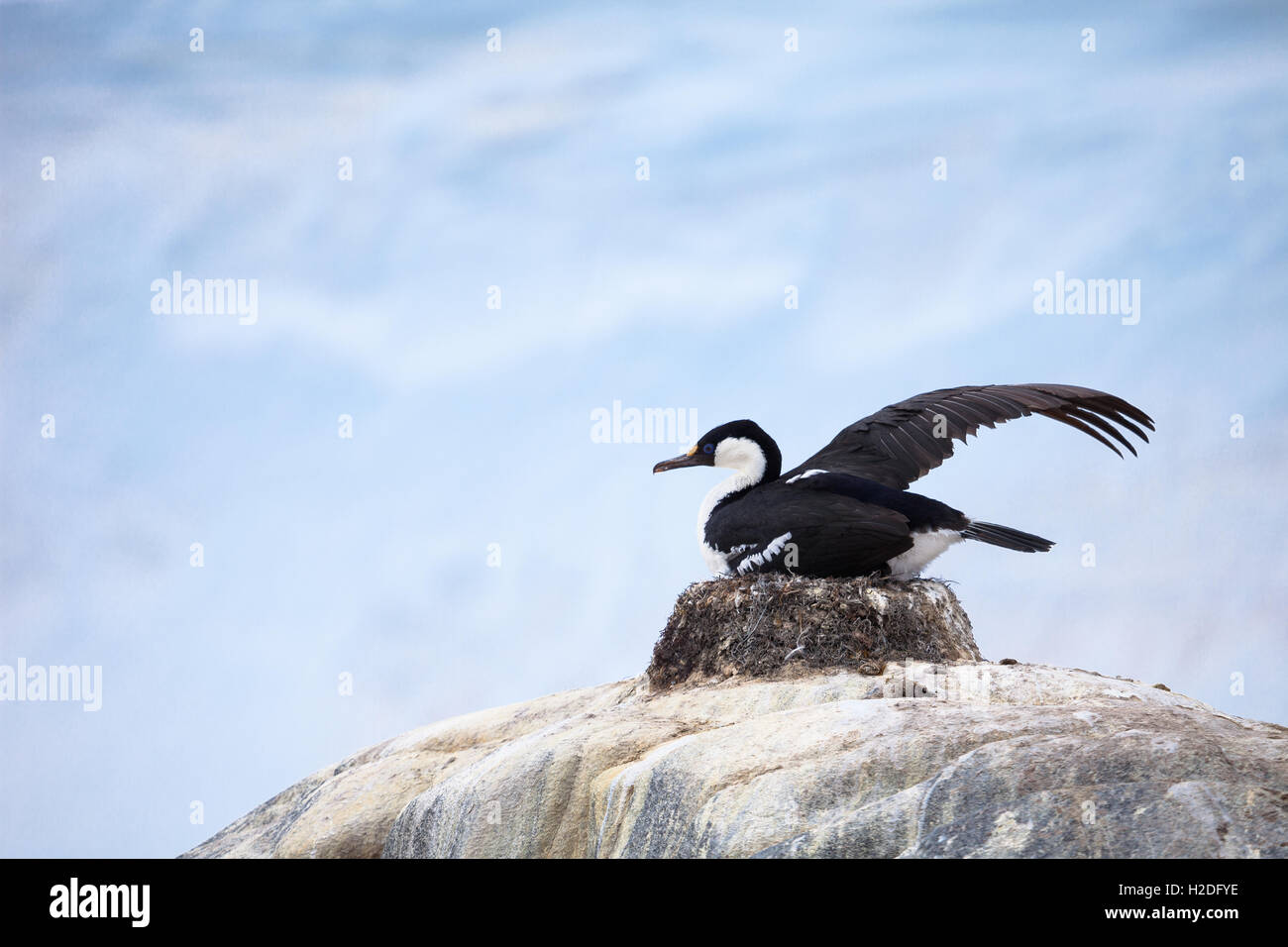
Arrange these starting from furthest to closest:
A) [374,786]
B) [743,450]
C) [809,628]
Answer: [743,450], [374,786], [809,628]

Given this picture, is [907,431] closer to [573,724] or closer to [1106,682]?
[1106,682]

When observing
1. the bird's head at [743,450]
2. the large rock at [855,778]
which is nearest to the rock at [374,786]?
the large rock at [855,778]

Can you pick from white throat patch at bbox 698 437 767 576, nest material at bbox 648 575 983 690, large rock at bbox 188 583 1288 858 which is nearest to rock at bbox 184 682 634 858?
large rock at bbox 188 583 1288 858

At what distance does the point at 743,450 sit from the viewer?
11.7 m

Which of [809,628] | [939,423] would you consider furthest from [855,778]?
[939,423]

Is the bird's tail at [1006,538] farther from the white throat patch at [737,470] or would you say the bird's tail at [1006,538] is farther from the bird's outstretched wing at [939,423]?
the white throat patch at [737,470]

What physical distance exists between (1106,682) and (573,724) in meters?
4.31

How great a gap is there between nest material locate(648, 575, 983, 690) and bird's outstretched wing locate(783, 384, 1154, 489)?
136 centimetres

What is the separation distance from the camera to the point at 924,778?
21.4ft

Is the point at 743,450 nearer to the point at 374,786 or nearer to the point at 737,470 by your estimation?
the point at 737,470

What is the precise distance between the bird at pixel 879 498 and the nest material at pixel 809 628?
0.26 meters

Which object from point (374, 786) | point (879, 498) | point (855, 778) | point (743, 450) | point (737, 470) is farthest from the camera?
point (737, 470)

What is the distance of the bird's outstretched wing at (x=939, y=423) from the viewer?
10398 mm

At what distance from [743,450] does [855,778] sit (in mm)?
5453
